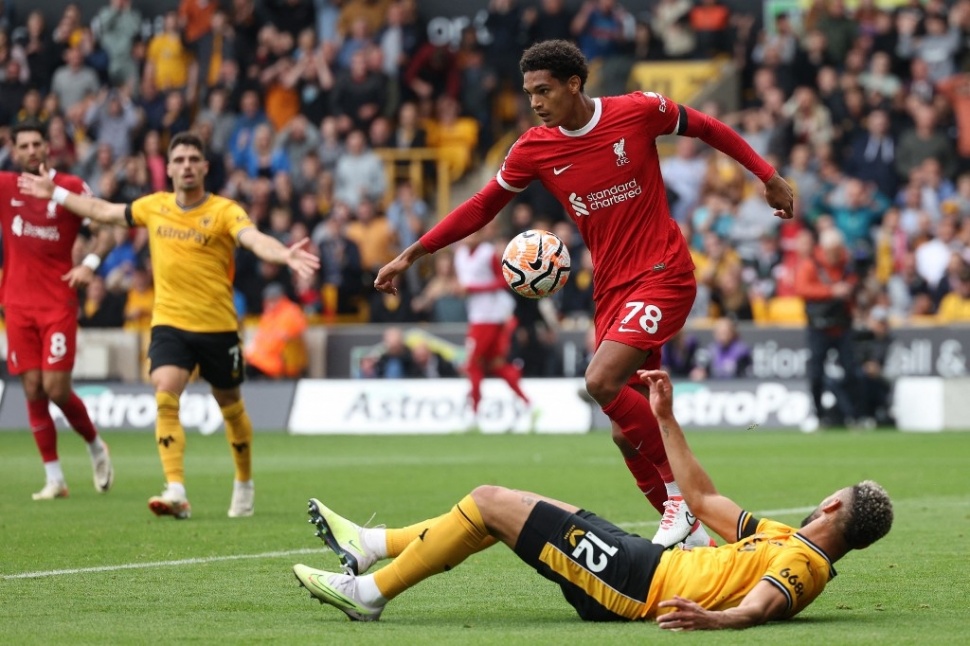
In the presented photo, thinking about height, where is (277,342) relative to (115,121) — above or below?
A: below

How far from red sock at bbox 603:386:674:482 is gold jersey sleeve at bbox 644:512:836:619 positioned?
75.1 inches

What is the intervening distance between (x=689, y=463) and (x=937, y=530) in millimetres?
3889

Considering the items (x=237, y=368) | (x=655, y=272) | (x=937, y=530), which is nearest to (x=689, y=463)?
(x=655, y=272)

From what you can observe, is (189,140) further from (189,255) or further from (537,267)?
(537,267)

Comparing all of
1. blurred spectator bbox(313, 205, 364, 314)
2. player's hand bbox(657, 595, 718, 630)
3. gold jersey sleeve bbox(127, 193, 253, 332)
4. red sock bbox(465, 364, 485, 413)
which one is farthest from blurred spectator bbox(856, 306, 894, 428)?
player's hand bbox(657, 595, 718, 630)

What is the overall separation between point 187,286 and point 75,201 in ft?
3.32

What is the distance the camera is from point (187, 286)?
1173cm

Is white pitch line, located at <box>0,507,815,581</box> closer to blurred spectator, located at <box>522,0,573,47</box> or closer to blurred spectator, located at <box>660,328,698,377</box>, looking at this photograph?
blurred spectator, located at <box>660,328,698,377</box>

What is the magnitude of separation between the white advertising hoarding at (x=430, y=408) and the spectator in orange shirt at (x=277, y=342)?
3.65 feet

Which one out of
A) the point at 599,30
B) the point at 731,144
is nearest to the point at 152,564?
the point at 731,144

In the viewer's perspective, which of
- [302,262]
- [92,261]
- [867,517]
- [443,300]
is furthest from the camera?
[443,300]

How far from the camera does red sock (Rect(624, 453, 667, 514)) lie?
8.95 metres

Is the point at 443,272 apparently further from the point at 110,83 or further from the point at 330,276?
the point at 110,83

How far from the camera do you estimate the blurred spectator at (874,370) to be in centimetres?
2072
